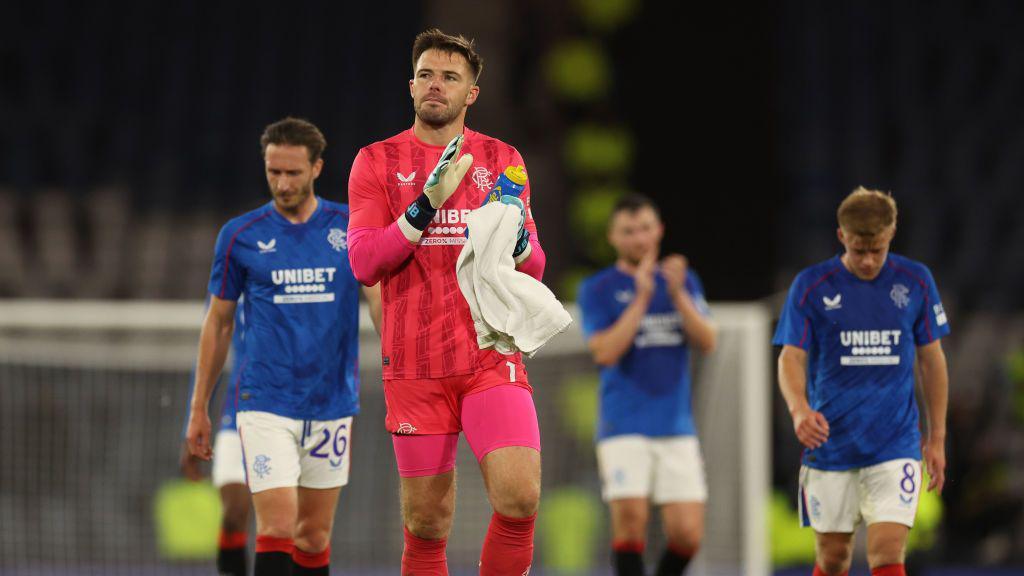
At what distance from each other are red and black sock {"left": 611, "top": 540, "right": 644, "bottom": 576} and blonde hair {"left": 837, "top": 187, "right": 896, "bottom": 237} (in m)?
2.41

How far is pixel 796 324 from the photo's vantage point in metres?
5.01

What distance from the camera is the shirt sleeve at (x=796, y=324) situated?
5.00m

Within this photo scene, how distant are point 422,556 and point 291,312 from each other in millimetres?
1368

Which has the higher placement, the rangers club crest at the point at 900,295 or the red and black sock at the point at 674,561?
the rangers club crest at the point at 900,295

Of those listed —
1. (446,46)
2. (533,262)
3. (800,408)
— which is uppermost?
(446,46)

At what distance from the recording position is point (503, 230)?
12.3ft

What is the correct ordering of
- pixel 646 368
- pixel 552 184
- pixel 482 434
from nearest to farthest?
pixel 482 434 → pixel 646 368 → pixel 552 184

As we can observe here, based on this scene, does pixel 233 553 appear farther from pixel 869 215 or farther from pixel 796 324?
pixel 869 215

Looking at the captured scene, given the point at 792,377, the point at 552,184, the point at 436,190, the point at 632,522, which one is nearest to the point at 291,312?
the point at 436,190

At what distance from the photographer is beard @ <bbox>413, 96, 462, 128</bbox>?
3971mm

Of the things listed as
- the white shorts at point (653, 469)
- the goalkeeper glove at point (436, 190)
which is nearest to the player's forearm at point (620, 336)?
the white shorts at point (653, 469)

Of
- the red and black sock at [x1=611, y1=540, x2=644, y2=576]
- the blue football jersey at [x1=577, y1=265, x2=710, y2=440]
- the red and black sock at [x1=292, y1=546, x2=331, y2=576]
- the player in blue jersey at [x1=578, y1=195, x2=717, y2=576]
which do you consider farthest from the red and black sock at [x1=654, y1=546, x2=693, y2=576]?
the red and black sock at [x1=292, y1=546, x2=331, y2=576]

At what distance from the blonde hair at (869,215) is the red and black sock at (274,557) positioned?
240 centimetres

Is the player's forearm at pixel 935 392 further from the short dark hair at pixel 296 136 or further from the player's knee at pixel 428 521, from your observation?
the short dark hair at pixel 296 136
